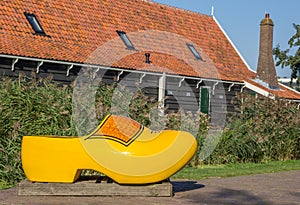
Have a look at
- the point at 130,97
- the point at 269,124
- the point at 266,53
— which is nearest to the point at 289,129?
the point at 269,124

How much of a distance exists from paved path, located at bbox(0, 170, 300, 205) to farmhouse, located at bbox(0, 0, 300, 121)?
840 centimetres

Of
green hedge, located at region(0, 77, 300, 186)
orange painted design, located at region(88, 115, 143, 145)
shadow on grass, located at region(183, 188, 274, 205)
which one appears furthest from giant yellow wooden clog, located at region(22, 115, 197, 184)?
green hedge, located at region(0, 77, 300, 186)

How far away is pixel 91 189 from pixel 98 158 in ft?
1.55

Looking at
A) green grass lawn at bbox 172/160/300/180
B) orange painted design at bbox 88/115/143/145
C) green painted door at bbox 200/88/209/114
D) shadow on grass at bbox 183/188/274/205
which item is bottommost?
shadow on grass at bbox 183/188/274/205

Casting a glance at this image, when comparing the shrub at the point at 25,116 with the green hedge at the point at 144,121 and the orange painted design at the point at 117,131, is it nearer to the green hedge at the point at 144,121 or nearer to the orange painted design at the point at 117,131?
the green hedge at the point at 144,121

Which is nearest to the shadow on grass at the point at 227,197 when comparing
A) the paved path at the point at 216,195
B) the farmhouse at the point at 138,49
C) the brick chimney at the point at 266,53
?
the paved path at the point at 216,195

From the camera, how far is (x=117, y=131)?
894 centimetres

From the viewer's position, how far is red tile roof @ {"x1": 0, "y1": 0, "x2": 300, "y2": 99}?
21984mm

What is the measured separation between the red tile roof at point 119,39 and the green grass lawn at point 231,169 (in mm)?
8820

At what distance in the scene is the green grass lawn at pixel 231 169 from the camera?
12566 millimetres

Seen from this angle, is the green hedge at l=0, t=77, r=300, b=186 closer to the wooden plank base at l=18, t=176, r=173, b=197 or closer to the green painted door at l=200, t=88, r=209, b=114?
the wooden plank base at l=18, t=176, r=173, b=197

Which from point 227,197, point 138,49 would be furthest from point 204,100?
point 227,197

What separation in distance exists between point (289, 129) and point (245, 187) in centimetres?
793

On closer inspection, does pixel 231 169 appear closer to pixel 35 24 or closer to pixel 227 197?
pixel 227 197
